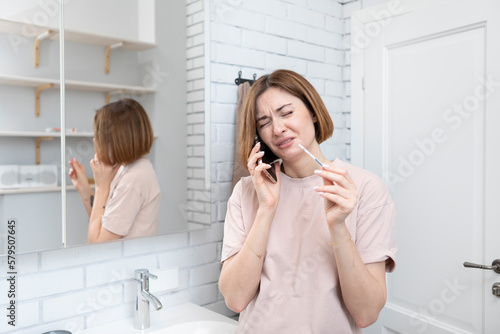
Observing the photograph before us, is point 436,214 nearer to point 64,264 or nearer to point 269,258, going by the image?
point 269,258

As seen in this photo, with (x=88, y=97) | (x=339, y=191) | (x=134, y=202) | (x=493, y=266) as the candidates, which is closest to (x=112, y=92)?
(x=88, y=97)

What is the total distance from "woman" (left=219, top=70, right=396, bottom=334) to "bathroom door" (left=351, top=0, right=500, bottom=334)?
0.66 meters

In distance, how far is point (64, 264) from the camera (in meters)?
1.41

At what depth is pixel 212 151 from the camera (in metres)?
1.75

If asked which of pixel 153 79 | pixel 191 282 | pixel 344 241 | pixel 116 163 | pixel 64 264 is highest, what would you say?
pixel 153 79

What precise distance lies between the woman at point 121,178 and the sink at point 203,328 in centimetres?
33

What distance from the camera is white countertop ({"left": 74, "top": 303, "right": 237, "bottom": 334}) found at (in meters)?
1.47

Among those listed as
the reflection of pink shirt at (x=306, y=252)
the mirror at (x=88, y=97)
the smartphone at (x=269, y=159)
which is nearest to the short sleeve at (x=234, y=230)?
the reflection of pink shirt at (x=306, y=252)

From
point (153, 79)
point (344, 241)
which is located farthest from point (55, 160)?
point (344, 241)

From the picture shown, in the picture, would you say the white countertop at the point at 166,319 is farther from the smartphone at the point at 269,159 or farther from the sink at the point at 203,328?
the smartphone at the point at 269,159

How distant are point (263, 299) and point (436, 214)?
3.16 feet

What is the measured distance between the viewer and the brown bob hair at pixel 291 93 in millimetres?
1290

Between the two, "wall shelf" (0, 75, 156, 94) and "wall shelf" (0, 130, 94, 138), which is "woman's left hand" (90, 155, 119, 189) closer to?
"wall shelf" (0, 130, 94, 138)

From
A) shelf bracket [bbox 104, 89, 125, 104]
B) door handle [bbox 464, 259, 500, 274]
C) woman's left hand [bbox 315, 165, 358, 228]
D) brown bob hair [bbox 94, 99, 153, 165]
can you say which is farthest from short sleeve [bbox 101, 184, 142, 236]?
door handle [bbox 464, 259, 500, 274]
